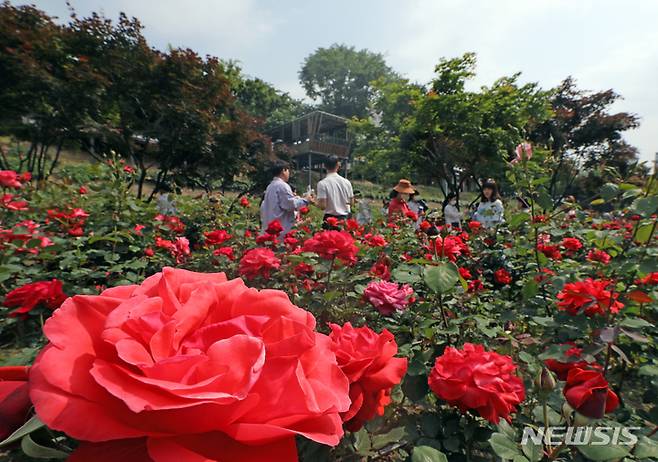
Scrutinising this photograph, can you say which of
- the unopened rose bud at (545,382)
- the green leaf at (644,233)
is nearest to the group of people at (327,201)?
the green leaf at (644,233)

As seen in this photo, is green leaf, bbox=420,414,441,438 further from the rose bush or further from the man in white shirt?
the man in white shirt

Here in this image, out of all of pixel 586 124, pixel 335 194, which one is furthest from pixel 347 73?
pixel 335 194

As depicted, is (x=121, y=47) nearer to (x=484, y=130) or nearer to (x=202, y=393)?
(x=202, y=393)

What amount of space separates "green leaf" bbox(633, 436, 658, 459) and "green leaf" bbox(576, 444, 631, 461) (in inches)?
1.2

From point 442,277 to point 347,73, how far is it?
4379cm

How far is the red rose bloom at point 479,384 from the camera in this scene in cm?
58

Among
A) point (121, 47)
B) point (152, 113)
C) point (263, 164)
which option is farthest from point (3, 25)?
point (263, 164)

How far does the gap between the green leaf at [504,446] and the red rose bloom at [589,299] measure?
63 cm

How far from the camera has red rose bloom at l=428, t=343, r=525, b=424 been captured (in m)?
0.58

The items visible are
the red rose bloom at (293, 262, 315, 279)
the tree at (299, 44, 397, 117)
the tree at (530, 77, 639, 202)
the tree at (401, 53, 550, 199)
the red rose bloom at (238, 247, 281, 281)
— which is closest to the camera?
the red rose bloom at (238, 247, 281, 281)

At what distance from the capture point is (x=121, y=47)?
6.78 meters

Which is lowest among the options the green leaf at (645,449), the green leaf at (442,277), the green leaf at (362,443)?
the green leaf at (362,443)

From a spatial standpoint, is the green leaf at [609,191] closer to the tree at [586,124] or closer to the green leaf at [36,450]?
the green leaf at [36,450]

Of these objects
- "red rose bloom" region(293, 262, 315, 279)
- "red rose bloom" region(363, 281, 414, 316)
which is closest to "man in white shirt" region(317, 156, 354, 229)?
"red rose bloom" region(293, 262, 315, 279)
